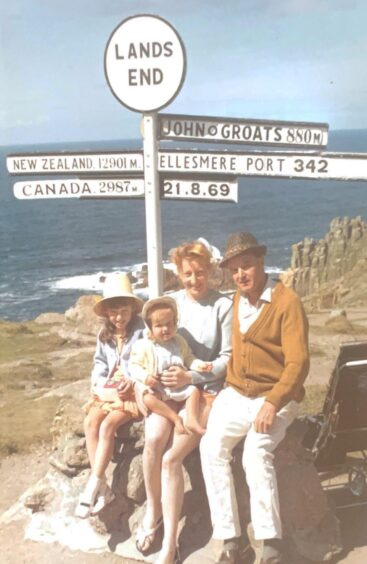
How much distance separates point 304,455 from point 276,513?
59 centimetres

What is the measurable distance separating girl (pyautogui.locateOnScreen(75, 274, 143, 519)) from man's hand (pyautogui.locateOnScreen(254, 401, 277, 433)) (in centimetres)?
85

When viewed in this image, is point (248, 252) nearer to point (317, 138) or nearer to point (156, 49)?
point (317, 138)

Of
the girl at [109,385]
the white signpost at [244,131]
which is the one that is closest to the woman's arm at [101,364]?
the girl at [109,385]

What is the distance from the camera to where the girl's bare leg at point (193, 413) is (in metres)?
3.88

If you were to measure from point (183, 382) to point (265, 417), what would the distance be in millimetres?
563

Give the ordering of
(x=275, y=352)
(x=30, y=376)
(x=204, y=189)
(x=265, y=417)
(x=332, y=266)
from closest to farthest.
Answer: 1. (x=265, y=417)
2. (x=275, y=352)
3. (x=204, y=189)
4. (x=30, y=376)
5. (x=332, y=266)

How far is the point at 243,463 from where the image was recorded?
3744 millimetres

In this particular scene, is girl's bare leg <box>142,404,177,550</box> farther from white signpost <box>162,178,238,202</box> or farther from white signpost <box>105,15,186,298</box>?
white signpost <box>105,15,186,298</box>

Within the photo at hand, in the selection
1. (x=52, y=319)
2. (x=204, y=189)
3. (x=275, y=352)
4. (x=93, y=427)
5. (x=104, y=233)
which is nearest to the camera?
(x=275, y=352)

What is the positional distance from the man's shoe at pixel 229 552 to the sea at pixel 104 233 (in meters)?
37.2

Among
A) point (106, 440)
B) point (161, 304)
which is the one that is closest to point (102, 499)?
point (106, 440)

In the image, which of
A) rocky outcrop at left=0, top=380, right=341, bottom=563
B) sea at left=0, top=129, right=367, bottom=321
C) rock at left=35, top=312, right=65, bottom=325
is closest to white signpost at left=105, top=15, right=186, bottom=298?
rocky outcrop at left=0, top=380, right=341, bottom=563

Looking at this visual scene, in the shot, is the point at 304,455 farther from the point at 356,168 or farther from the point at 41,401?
the point at 41,401

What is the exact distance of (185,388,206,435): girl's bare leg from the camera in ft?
12.7
